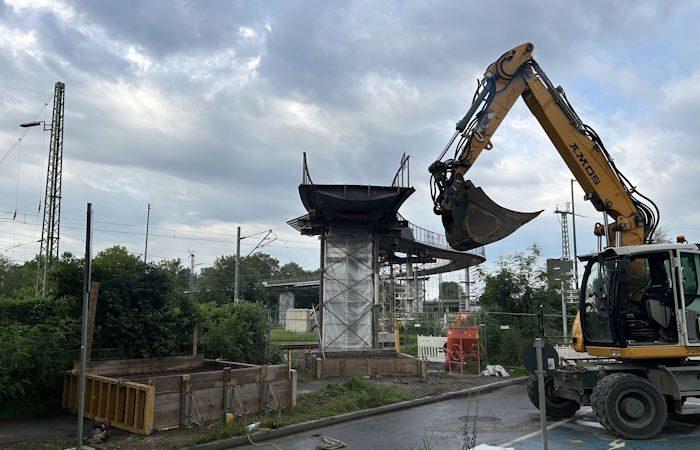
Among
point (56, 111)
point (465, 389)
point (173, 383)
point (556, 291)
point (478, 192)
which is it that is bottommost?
point (465, 389)

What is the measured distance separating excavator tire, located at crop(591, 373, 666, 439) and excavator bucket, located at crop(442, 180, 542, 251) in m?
3.68

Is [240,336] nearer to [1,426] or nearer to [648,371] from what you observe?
[1,426]

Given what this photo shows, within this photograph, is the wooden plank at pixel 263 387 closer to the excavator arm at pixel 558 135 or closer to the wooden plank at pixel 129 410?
the wooden plank at pixel 129 410

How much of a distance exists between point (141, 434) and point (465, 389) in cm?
994

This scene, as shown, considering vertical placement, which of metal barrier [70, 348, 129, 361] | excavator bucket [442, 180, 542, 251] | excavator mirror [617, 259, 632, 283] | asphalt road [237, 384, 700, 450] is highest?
excavator bucket [442, 180, 542, 251]

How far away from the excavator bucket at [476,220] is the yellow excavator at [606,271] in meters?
0.02

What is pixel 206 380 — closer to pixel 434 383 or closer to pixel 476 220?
pixel 476 220

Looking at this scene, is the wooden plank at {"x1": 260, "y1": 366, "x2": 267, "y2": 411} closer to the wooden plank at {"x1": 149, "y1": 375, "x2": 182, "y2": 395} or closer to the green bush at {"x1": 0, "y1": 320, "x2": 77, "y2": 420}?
the wooden plank at {"x1": 149, "y1": 375, "x2": 182, "y2": 395}

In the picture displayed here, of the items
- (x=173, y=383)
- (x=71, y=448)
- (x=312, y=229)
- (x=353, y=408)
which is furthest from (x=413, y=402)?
(x=312, y=229)

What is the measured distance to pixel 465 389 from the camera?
1616 centimetres

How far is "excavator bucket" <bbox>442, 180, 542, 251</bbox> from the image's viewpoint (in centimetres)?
1152

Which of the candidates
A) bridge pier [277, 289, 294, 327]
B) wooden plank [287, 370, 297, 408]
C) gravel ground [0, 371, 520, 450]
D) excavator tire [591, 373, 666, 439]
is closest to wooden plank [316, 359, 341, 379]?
gravel ground [0, 371, 520, 450]

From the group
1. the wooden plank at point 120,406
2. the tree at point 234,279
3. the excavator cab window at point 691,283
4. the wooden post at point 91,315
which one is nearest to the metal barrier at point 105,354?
the wooden post at point 91,315

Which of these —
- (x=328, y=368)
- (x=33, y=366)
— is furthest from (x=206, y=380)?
(x=328, y=368)
